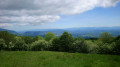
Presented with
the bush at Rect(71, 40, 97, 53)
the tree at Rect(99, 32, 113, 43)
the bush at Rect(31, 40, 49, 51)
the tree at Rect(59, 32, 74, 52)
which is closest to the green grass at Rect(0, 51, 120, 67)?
the bush at Rect(71, 40, 97, 53)

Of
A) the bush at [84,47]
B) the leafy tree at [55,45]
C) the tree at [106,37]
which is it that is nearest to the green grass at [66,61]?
the bush at [84,47]

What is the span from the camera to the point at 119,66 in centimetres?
636

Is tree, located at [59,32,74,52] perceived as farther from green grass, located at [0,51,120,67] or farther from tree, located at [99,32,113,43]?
green grass, located at [0,51,120,67]

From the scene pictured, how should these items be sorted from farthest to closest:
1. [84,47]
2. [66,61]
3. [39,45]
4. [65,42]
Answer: [65,42] → [39,45] → [84,47] → [66,61]

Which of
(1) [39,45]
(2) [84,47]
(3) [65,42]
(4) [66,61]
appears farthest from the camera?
(3) [65,42]

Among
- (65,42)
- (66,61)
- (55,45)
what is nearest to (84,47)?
(65,42)

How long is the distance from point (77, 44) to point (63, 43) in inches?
409

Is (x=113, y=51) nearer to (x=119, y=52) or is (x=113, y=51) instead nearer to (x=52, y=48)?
(x=119, y=52)

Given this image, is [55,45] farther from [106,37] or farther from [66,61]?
[106,37]

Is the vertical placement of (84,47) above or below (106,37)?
below

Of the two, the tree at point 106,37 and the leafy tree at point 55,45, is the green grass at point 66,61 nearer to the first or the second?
the leafy tree at point 55,45

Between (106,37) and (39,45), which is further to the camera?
(106,37)

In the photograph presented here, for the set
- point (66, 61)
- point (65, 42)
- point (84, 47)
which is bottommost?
point (84, 47)

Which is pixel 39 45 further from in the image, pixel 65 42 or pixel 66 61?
pixel 66 61
